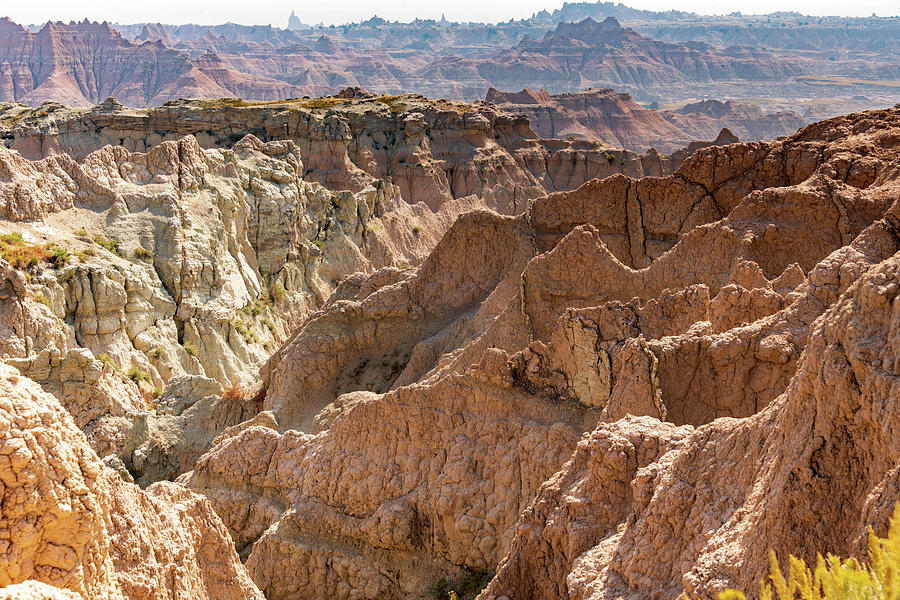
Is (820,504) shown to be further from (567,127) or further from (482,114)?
(567,127)

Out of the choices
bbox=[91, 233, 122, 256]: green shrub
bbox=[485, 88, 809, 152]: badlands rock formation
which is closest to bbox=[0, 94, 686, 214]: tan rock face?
bbox=[91, 233, 122, 256]: green shrub

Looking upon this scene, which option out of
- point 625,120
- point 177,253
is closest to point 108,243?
point 177,253

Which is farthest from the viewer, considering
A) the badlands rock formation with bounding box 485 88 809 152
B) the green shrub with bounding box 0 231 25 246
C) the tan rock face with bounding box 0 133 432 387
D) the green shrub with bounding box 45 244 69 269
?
the badlands rock formation with bounding box 485 88 809 152

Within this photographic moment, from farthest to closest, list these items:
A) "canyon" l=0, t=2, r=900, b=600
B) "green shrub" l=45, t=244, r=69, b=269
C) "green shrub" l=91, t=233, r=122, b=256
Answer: "green shrub" l=91, t=233, r=122, b=256, "green shrub" l=45, t=244, r=69, b=269, "canyon" l=0, t=2, r=900, b=600

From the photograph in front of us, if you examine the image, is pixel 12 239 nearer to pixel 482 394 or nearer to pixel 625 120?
pixel 482 394

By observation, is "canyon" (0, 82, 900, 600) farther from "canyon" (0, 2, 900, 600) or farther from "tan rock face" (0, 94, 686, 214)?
"tan rock face" (0, 94, 686, 214)

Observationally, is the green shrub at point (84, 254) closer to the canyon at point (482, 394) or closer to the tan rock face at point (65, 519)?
the canyon at point (482, 394)
